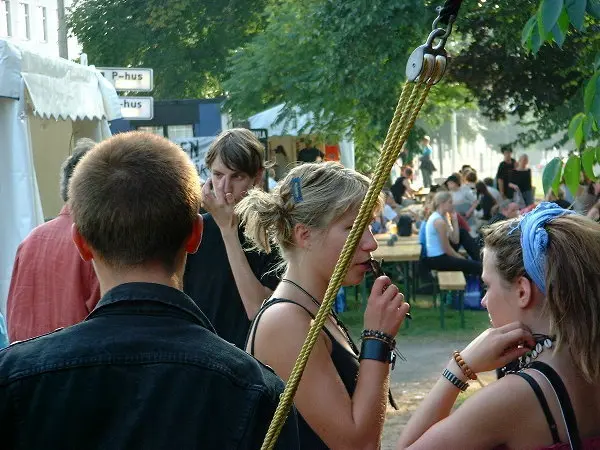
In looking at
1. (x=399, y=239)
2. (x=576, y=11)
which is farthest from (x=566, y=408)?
(x=399, y=239)

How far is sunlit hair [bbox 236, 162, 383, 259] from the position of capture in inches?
113

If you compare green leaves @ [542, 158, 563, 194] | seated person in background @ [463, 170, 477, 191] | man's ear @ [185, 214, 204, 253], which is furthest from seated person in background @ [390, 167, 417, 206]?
man's ear @ [185, 214, 204, 253]

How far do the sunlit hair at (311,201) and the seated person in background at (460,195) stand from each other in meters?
16.0

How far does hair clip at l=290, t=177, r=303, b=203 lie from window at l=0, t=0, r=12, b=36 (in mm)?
45863

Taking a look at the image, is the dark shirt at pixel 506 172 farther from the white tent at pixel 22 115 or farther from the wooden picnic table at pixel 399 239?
the white tent at pixel 22 115

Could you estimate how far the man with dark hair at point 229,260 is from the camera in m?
3.99

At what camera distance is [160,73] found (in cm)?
2984

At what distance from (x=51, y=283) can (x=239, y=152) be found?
93cm

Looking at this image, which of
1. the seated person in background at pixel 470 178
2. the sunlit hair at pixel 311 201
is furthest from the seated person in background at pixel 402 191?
the sunlit hair at pixel 311 201

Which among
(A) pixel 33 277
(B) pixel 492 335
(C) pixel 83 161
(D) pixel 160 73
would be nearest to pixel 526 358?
(B) pixel 492 335

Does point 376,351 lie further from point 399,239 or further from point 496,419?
point 399,239

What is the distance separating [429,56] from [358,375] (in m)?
1.20

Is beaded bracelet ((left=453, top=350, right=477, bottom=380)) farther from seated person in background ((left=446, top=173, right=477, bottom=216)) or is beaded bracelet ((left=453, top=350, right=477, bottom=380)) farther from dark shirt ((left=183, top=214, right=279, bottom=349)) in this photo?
seated person in background ((left=446, top=173, right=477, bottom=216))

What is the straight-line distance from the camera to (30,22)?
48.5 meters
